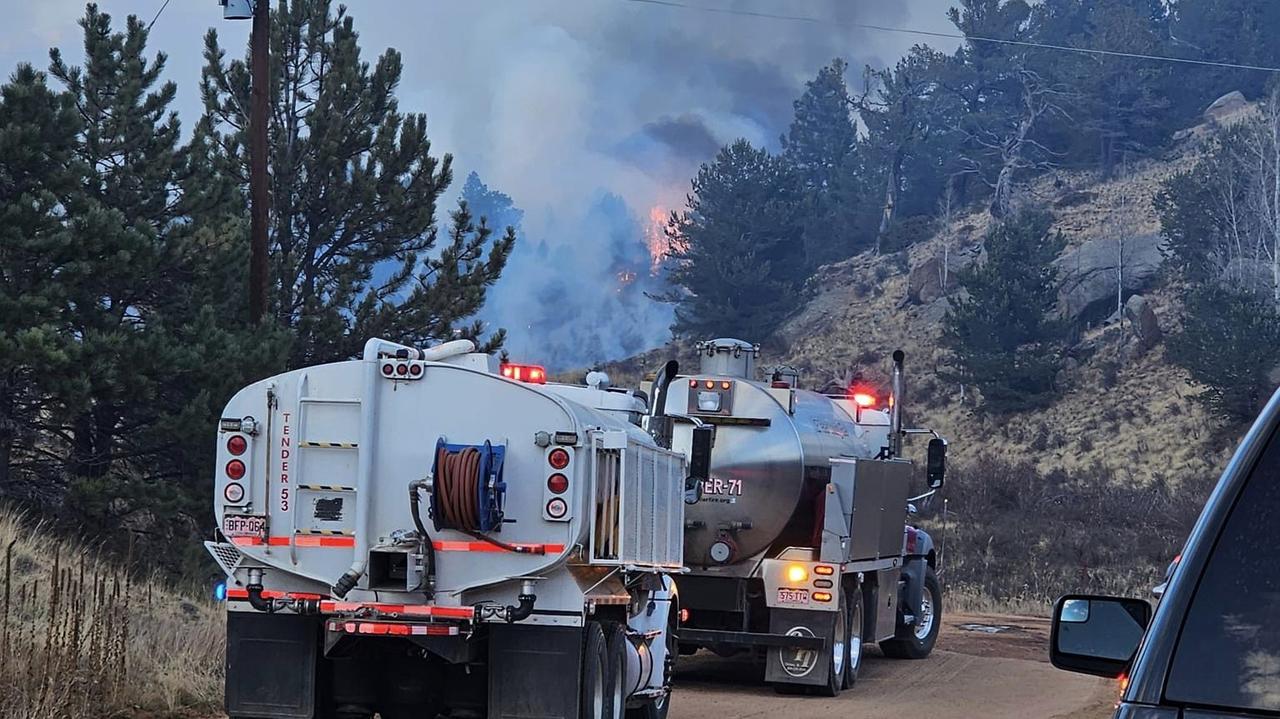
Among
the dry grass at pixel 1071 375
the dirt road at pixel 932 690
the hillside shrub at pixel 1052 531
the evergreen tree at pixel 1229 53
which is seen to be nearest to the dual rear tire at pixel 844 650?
the dirt road at pixel 932 690

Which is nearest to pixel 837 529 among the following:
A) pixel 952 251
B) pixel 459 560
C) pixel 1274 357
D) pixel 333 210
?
pixel 459 560

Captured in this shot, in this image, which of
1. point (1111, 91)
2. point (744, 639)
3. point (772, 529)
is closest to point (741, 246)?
point (1111, 91)

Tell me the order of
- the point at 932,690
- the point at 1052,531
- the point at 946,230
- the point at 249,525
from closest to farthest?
the point at 249,525 < the point at 932,690 < the point at 1052,531 < the point at 946,230

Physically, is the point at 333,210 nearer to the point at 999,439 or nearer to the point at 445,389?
the point at 445,389

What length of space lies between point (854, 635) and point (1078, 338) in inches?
2077

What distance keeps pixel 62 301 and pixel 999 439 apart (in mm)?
43601

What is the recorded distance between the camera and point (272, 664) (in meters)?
10.9

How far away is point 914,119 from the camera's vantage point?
92.6 m

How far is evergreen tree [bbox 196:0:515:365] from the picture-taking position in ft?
91.7

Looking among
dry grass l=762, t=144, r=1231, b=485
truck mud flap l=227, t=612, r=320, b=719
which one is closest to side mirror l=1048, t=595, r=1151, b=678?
truck mud flap l=227, t=612, r=320, b=719

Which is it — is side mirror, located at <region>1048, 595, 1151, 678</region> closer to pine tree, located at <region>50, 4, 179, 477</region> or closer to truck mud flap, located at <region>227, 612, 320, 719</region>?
truck mud flap, located at <region>227, 612, 320, 719</region>

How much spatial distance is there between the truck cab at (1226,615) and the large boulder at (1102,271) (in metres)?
67.0

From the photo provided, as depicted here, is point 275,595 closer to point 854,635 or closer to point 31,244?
point 854,635

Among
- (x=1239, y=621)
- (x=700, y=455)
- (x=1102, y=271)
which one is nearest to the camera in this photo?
(x=1239, y=621)
